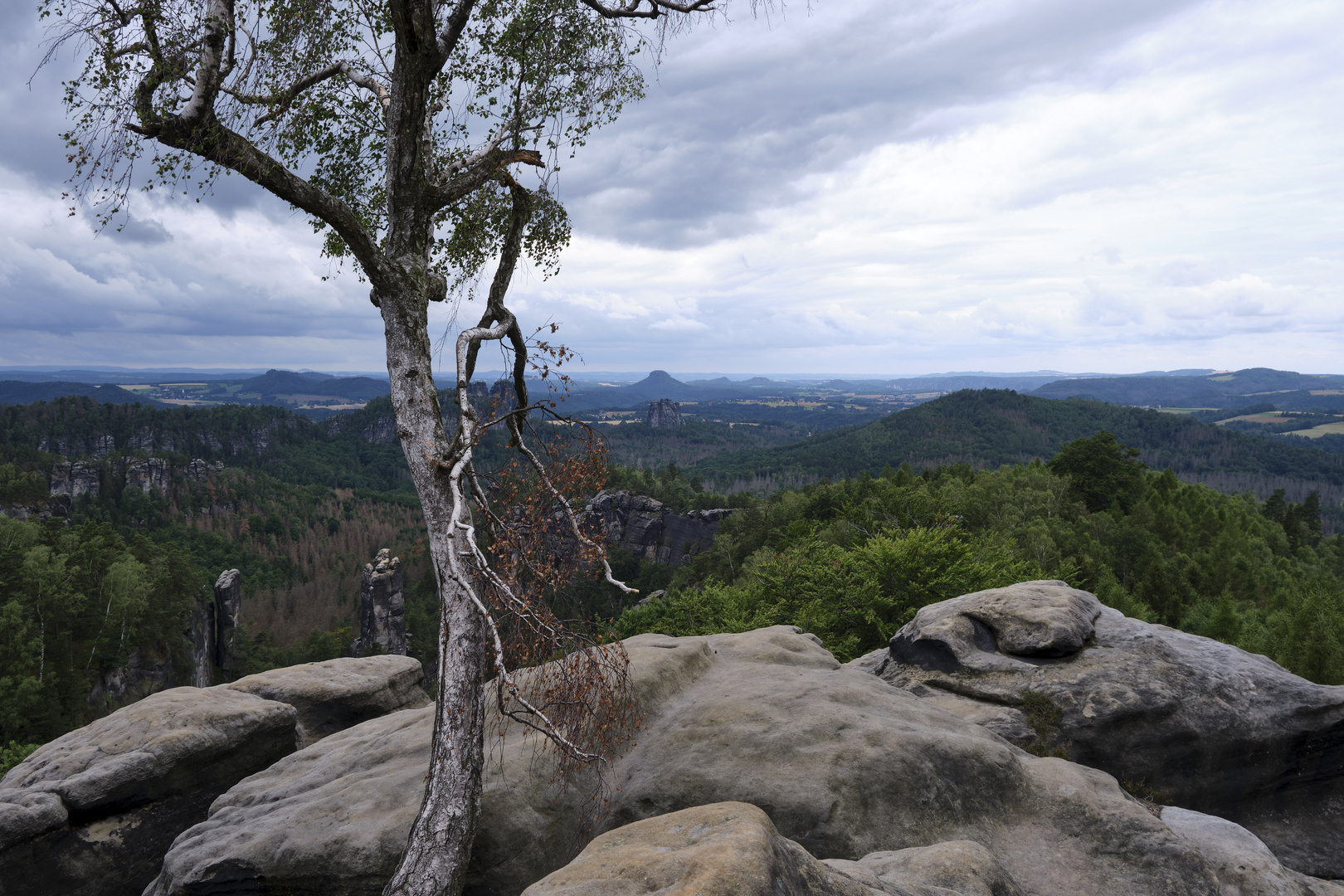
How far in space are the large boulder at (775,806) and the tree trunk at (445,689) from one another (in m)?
1.32

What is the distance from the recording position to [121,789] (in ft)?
40.2

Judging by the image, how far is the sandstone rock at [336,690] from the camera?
53.8 feet

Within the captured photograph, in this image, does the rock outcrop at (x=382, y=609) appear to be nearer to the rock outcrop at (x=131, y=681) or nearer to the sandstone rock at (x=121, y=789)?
the rock outcrop at (x=131, y=681)

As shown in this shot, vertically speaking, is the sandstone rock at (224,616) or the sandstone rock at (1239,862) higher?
the sandstone rock at (1239,862)

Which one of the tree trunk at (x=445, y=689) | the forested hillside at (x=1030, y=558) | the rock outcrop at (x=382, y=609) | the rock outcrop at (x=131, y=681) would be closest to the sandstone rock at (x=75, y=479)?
the rock outcrop at (x=382, y=609)

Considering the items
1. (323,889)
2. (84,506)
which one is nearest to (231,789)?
(323,889)

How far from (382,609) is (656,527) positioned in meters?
53.7

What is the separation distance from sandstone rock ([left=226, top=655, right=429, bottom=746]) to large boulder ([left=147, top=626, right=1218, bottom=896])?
575cm

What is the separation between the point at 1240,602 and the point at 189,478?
205543 mm

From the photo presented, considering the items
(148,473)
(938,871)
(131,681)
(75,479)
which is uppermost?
(938,871)

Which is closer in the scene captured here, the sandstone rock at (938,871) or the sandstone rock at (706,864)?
the sandstone rock at (706,864)

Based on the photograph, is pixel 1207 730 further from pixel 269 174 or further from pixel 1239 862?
pixel 269 174

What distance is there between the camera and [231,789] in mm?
11797

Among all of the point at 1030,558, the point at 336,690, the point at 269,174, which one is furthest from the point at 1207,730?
the point at 1030,558
